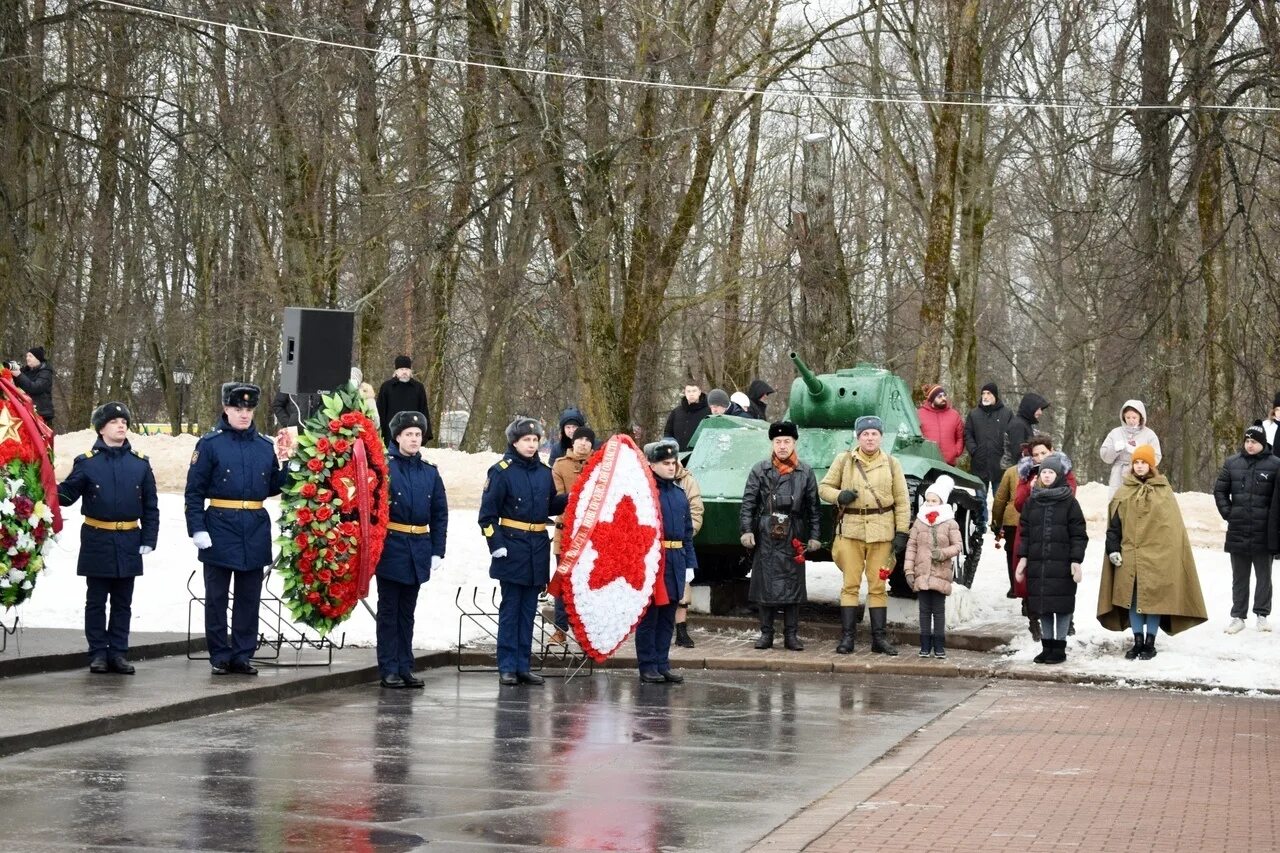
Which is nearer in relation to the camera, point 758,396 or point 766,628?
point 766,628

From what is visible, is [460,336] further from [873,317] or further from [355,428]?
[355,428]

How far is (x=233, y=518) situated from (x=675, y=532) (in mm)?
3430

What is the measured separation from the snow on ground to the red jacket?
140 centimetres

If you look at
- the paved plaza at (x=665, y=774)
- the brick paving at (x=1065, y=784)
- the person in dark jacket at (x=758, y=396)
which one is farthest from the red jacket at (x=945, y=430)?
the brick paving at (x=1065, y=784)

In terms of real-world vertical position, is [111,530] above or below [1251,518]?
below

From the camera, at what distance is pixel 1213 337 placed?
27547 mm

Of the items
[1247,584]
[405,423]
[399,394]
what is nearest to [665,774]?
[405,423]

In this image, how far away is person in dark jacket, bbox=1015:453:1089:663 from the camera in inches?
653

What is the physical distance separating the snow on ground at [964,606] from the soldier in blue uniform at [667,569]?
167 centimetres

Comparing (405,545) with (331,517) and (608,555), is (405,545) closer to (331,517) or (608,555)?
(331,517)

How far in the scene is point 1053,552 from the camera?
16719 millimetres

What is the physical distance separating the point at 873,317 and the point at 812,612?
36.7m

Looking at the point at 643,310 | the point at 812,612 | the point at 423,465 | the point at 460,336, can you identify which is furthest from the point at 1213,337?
the point at 460,336

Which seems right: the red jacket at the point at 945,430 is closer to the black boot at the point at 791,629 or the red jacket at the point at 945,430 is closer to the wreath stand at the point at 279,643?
the black boot at the point at 791,629
